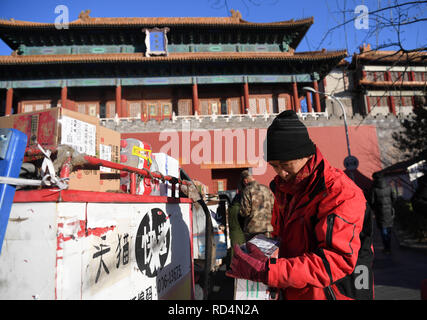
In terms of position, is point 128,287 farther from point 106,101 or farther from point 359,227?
point 106,101

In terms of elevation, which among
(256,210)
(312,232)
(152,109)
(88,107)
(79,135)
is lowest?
(256,210)

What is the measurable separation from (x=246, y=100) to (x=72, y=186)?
18.1 meters

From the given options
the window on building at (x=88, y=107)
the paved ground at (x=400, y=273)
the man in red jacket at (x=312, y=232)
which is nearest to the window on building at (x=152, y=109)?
the window on building at (x=88, y=107)

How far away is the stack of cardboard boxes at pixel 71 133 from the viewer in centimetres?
175

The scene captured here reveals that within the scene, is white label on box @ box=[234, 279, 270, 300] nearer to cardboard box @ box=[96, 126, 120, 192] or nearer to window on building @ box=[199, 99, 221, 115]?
cardboard box @ box=[96, 126, 120, 192]

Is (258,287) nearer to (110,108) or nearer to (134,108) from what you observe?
(134,108)

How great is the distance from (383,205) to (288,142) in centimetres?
578

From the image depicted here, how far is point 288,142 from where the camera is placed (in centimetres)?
139

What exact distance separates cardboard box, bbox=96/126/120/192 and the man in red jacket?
1.46 metres

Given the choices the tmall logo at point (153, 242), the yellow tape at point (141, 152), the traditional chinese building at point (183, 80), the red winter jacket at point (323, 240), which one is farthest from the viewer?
the traditional chinese building at point (183, 80)

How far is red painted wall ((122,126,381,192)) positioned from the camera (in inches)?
611

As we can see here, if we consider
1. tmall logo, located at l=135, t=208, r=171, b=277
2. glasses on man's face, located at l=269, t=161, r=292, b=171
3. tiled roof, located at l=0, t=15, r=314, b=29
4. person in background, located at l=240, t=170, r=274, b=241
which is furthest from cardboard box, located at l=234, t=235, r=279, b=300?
tiled roof, located at l=0, t=15, r=314, b=29

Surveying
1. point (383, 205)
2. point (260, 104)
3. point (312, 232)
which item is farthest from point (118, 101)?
point (312, 232)

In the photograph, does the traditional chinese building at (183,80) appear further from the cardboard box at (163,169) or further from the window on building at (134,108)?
the cardboard box at (163,169)
